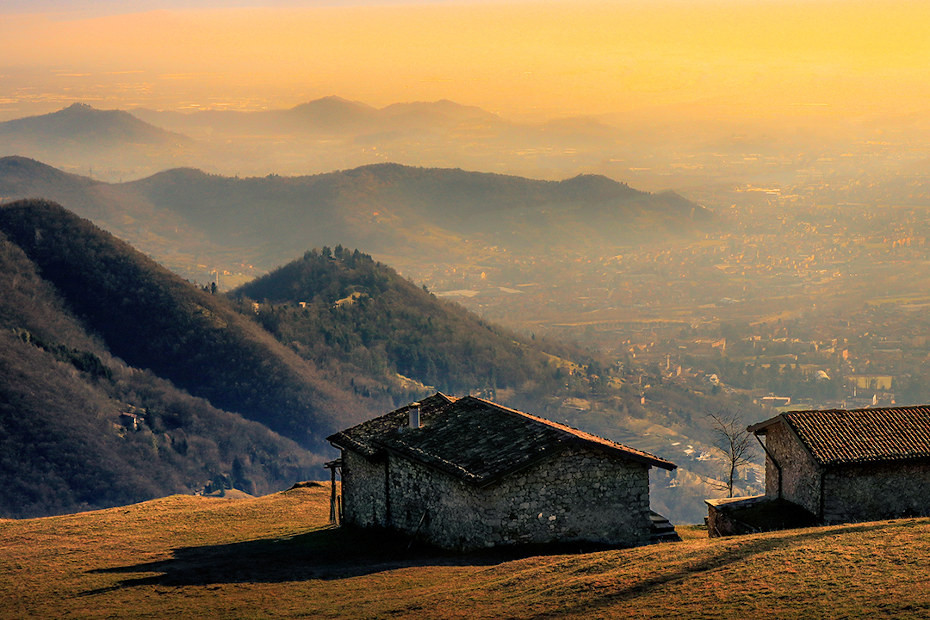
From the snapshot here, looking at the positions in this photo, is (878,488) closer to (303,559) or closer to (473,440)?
(473,440)

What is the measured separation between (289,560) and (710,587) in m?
14.8

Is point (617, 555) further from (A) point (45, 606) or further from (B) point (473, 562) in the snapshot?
(A) point (45, 606)

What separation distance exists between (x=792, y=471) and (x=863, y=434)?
2826 mm

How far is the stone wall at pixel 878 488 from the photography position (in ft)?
111

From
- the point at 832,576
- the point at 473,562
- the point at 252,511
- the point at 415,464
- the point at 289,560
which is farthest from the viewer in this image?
the point at 252,511

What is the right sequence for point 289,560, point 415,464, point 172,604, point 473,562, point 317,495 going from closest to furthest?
point 172,604 → point 473,562 → point 289,560 → point 415,464 → point 317,495

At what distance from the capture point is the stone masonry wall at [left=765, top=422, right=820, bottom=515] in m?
34.7

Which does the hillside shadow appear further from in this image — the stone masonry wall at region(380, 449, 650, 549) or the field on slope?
the stone masonry wall at region(380, 449, 650, 549)

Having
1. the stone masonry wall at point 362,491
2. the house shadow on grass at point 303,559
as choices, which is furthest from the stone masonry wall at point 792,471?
the stone masonry wall at point 362,491

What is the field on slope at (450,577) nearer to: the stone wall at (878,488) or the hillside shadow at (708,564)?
the hillside shadow at (708,564)

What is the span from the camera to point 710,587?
2202 cm

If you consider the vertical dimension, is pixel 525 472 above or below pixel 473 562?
above

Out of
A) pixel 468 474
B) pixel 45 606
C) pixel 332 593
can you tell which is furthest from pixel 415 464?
pixel 45 606

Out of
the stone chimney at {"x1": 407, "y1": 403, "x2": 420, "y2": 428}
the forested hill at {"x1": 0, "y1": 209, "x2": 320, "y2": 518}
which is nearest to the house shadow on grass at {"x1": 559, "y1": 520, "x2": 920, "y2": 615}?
the stone chimney at {"x1": 407, "y1": 403, "x2": 420, "y2": 428}
